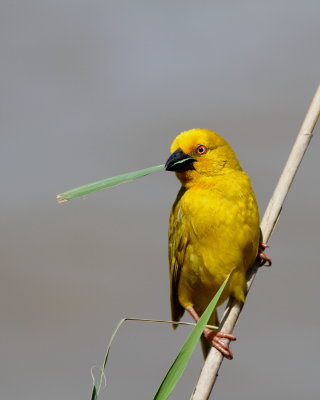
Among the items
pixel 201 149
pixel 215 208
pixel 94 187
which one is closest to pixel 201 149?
pixel 201 149

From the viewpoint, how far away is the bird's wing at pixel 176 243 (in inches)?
103

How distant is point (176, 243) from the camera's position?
2.68m

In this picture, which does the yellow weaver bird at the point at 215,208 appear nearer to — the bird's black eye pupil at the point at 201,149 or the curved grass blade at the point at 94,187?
the bird's black eye pupil at the point at 201,149

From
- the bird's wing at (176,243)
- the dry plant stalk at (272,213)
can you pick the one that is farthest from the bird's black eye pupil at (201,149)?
the dry plant stalk at (272,213)

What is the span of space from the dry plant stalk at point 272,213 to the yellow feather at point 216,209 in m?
0.14

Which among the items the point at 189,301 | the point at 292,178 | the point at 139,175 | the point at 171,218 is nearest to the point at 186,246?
the point at 171,218

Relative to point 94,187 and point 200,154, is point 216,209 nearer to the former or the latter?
point 200,154

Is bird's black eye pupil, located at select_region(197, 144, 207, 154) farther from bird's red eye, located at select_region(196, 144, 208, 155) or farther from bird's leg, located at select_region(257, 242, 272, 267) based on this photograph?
bird's leg, located at select_region(257, 242, 272, 267)

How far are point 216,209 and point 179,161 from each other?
23 centimetres

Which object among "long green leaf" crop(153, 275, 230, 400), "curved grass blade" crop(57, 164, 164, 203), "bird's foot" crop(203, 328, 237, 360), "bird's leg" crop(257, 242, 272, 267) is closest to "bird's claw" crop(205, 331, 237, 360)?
"bird's foot" crop(203, 328, 237, 360)

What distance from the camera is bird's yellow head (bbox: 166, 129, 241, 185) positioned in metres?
2.46

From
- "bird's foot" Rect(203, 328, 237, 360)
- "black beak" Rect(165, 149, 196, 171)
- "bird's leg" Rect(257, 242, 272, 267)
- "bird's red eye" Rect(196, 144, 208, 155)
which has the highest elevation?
"bird's red eye" Rect(196, 144, 208, 155)

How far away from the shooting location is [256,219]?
2521 mm

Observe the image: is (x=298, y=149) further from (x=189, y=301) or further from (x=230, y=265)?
(x=189, y=301)
